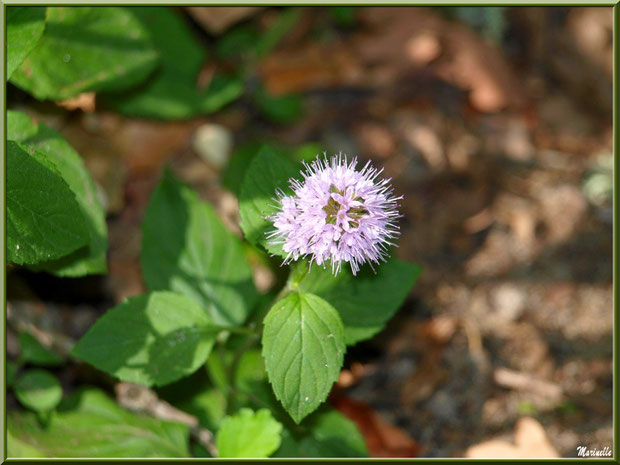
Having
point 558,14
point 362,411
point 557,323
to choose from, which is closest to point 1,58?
point 362,411

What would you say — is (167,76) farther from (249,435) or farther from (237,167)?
(249,435)

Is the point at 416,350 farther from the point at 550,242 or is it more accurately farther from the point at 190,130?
the point at 190,130

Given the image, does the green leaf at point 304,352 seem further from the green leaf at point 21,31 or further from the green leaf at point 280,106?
the green leaf at point 280,106

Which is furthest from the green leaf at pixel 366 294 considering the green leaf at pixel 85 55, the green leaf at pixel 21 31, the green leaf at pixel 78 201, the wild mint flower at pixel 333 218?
the green leaf at pixel 85 55

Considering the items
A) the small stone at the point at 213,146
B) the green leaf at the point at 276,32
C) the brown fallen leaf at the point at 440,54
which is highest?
the brown fallen leaf at the point at 440,54

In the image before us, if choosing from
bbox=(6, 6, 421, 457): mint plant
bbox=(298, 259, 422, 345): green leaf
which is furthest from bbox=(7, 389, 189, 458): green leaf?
bbox=(298, 259, 422, 345): green leaf

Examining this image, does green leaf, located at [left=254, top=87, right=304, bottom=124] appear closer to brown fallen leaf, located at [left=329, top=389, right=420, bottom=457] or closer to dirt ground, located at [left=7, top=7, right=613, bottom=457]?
dirt ground, located at [left=7, top=7, right=613, bottom=457]
